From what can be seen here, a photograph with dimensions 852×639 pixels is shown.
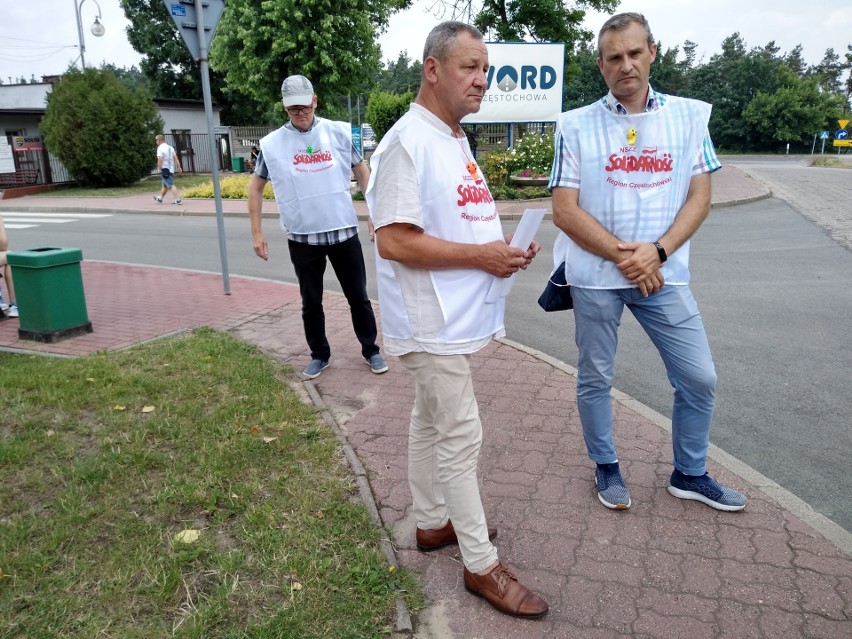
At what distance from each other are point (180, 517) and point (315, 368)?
6.77 feet

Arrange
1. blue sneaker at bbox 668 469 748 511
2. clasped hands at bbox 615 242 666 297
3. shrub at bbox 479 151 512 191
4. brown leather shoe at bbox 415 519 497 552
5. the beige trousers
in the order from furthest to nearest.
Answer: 1. shrub at bbox 479 151 512 191
2. blue sneaker at bbox 668 469 748 511
3. brown leather shoe at bbox 415 519 497 552
4. clasped hands at bbox 615 242 666 297
5. the beige trousers

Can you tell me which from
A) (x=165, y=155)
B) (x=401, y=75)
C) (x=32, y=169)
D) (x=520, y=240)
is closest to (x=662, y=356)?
(x=520, y=240)

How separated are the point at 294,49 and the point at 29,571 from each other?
2766cm

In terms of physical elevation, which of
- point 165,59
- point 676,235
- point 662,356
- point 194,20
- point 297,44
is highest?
point 165,59

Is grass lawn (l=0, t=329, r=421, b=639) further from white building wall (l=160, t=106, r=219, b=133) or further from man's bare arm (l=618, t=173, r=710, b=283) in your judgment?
white building wall (l=160, t=106, r=219, b=133)

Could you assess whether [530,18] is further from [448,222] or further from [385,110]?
[448,222]

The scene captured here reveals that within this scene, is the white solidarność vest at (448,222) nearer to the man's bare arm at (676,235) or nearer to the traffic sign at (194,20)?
the man's bare arm at (676,235)

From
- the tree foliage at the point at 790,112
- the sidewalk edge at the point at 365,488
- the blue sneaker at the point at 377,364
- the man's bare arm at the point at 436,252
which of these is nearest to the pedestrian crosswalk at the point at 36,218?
the blue sneaker at the point at 377,364

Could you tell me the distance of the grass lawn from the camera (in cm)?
255

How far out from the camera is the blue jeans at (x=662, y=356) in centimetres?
301

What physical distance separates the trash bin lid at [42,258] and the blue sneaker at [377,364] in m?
2.83

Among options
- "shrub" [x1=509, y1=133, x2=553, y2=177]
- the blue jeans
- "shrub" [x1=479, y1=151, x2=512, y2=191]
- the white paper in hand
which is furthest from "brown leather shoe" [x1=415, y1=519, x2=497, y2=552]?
"shrub" [x1=509, y1=133, x2=553, y2=177]

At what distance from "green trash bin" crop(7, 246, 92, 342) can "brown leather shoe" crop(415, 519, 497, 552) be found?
14.5 ft

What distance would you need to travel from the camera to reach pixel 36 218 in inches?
700
